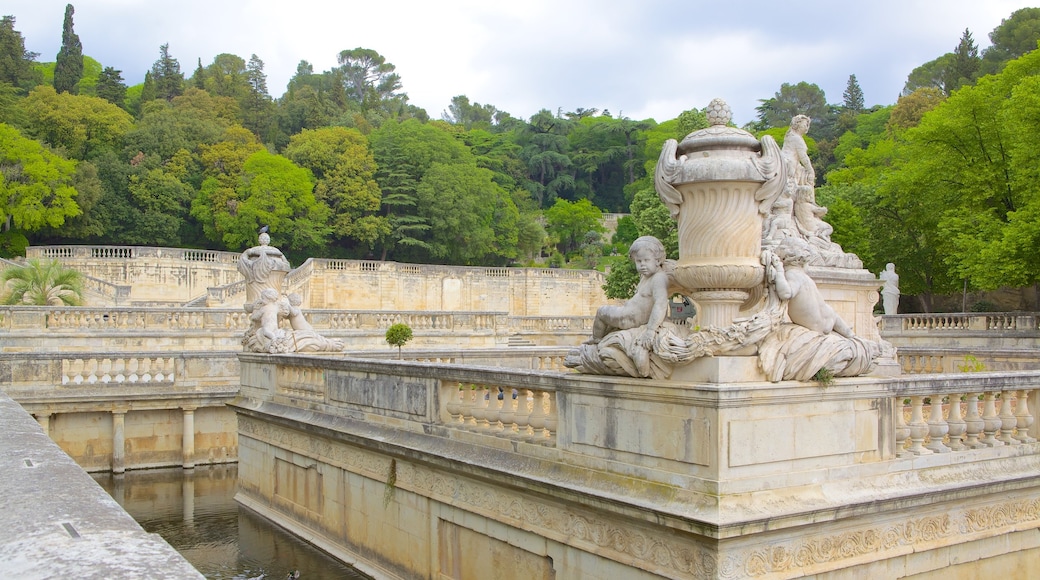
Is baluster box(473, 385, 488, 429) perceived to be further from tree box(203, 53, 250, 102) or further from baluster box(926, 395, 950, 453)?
tree box(203, 53, 250, 102)

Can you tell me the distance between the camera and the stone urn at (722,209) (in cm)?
608

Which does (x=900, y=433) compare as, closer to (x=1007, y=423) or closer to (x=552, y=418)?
(x=1007, y=423)

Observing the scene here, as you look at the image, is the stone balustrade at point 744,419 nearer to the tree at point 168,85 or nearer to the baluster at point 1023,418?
the baluster at point 1023,418

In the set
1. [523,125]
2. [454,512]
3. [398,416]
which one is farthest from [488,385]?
[523,125]

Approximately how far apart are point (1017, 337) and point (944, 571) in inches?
687

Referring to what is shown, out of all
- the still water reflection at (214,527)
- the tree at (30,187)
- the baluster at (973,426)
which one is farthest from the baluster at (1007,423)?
the tree at (30,187)

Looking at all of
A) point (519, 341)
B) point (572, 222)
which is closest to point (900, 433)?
point (519, 341)

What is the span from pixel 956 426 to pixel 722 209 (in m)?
2.50

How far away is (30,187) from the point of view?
48.4 m

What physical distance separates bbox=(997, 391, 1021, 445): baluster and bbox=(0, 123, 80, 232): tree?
166ft

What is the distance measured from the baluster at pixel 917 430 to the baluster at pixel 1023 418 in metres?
1.12

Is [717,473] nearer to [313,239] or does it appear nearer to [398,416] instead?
[398,416]

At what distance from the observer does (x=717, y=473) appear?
552 centimetres

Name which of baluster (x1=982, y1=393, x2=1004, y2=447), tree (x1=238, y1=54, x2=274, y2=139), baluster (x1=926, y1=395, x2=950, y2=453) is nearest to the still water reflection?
baluster (x1=926, y1=395, x2=950, y2=453)
